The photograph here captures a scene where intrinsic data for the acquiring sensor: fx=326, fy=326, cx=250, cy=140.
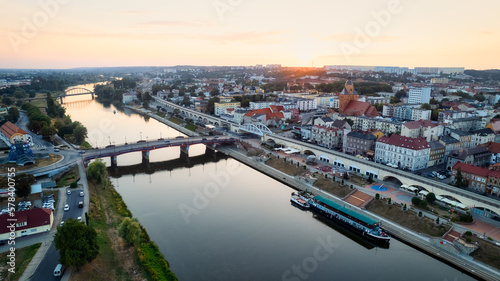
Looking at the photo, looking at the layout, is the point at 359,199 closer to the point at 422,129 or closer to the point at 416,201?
the point at 416,201

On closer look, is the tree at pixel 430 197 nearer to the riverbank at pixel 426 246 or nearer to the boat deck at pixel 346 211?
the riverbank at pixel 426 246

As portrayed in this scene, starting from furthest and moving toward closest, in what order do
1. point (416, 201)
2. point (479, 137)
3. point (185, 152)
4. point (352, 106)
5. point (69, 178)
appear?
1. point (352, 106)
2. point (185, 152)
3. point (479, 137)
4. point (69, 178)
5. point (416, 201)

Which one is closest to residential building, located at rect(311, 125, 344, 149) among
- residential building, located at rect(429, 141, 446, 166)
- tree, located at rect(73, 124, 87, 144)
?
residential building, located at rect(429, 141, 446, 166)

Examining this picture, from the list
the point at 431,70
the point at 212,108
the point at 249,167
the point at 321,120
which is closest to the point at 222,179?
the point at 249,167

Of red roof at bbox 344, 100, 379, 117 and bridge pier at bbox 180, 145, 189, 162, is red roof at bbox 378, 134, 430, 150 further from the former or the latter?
bridge pier at bbox 180, 145, 189, 162

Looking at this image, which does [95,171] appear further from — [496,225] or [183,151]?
[496,225]

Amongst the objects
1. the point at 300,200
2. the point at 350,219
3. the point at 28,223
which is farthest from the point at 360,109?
the point at 28,223

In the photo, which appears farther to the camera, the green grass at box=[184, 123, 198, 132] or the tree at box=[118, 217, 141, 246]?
the green grass at box=[184, 123, 198, 132]
